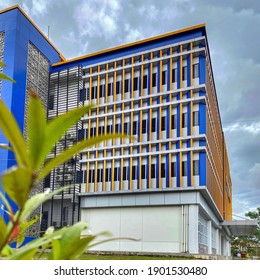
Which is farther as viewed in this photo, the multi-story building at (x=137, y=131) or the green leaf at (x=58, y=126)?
the multi-story building at (x=137, y=131)

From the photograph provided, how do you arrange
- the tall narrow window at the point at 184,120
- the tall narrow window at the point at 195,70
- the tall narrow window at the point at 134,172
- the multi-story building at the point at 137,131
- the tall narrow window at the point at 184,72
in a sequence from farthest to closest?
the tall narrow window at the point at 134,172 → the tall narrow window at the point at 184,72 → the tall narrow window at the point at 195,70 → the tall narrow window at the point at 184,120 → the multi-story building at the point at 137,131

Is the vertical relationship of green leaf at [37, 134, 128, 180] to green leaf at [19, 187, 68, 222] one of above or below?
above

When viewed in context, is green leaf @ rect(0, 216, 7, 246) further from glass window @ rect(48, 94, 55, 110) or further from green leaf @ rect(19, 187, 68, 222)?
glass window @ rect(48, 94, 55, 110)

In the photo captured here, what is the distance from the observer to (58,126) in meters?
0.43

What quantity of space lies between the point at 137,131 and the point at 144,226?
9.29ft

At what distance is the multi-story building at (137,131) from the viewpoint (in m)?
11.2

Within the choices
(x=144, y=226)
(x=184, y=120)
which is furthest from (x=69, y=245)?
(x=144, y=226)

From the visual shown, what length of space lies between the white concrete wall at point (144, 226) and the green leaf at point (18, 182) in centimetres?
1073

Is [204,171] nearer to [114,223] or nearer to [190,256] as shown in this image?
[190,256]

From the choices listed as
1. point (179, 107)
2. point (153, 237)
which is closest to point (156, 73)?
point (179, 107)

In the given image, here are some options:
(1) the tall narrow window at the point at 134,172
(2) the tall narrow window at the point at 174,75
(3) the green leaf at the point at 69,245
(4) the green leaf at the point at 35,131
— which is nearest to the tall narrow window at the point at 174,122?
(2) the tall narrow window at the point at 174,75

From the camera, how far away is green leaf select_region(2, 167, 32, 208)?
381 mm

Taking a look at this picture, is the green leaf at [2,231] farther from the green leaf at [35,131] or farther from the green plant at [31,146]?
the green leaf at [35,131]

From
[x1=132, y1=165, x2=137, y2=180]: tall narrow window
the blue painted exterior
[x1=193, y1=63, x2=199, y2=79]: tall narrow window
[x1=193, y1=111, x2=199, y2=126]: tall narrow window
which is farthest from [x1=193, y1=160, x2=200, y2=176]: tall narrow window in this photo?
the blue painted exterior
